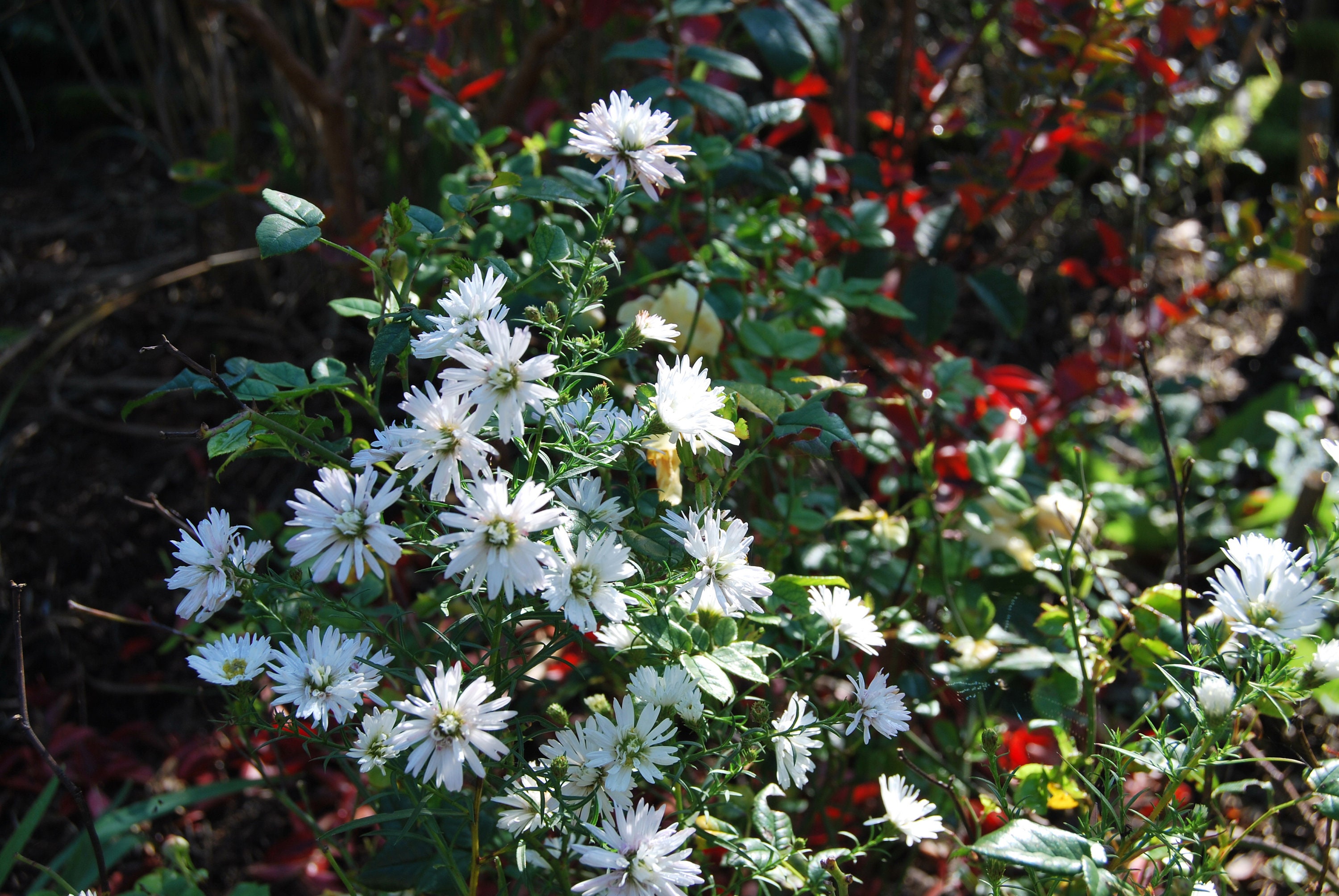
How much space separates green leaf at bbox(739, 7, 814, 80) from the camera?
1.10m

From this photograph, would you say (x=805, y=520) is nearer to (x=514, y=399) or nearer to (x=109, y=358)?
(x=514, y=399)

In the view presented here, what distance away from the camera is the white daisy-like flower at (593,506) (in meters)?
0.63

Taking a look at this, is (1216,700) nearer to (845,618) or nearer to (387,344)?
(845,618)

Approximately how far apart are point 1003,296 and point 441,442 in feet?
3.38

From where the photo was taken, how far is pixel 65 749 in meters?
1.28

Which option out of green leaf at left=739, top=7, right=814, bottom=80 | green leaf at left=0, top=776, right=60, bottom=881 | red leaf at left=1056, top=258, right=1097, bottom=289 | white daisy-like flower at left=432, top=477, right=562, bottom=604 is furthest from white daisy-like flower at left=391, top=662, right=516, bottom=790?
red leaf at left=1056, top=258, right=1097, bottom=289

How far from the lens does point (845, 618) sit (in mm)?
714

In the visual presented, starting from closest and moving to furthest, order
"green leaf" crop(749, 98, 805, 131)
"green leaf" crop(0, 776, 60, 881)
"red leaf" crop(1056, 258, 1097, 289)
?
"green leaf" crop(0, 776, 60, 881)
"green leaf" crop(749, 98, 805, 131)
"red leaf" crop(1056, 258, 1097, 289)

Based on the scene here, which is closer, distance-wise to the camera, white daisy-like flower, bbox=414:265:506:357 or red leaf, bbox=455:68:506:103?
white daisy-like flower, bbox=414:265:506:357

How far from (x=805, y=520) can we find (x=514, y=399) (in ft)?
1.60

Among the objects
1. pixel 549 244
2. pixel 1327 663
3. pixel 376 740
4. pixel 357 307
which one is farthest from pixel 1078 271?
pixel 376 740

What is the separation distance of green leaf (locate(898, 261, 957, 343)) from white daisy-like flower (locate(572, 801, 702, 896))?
34.2 inches

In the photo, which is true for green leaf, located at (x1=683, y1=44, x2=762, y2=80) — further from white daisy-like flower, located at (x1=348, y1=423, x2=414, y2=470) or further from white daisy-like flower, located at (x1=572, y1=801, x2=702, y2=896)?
white daisy-like flower, located at (x1=572, y1=801, x2=702, y2=896)

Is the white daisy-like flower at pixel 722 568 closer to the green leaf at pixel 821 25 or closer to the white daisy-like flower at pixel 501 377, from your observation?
the white daisy-like flower at pixel 501 377
